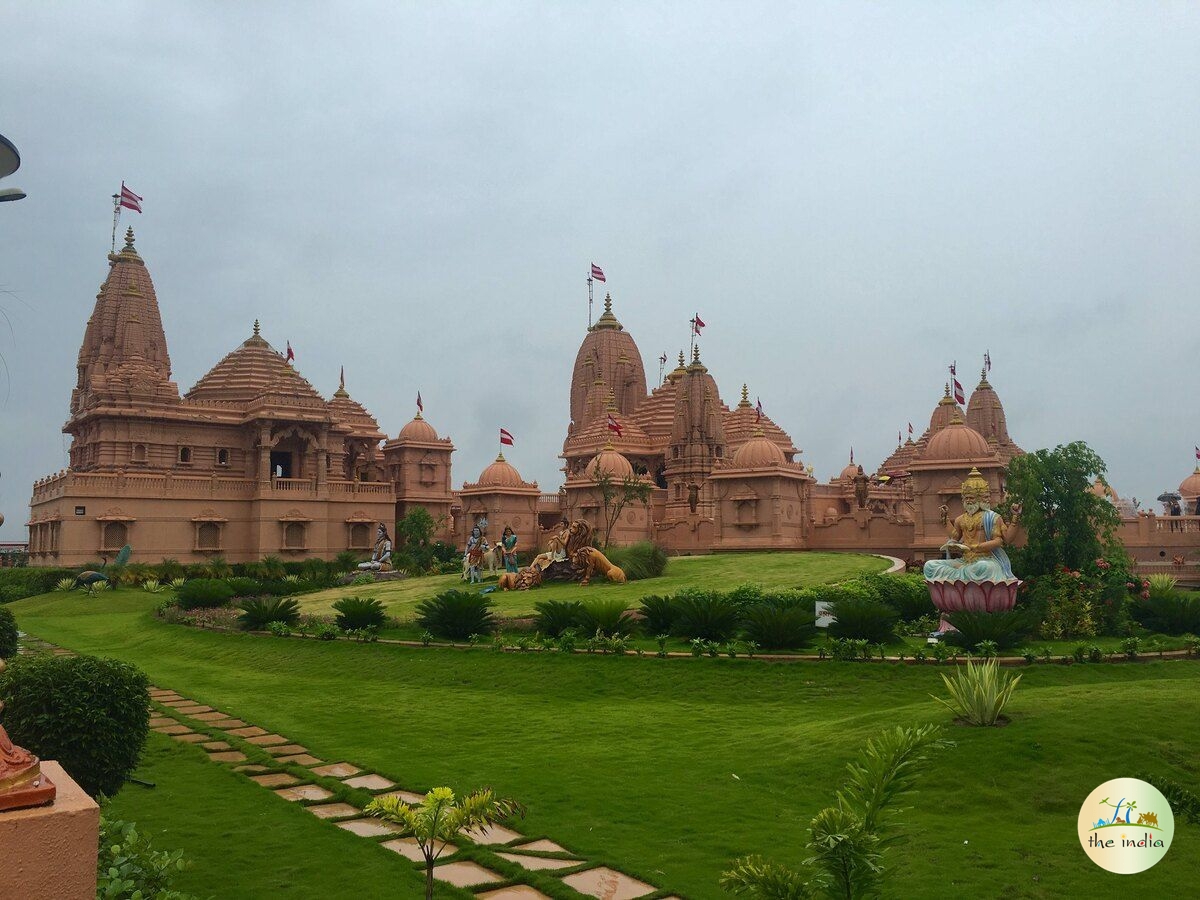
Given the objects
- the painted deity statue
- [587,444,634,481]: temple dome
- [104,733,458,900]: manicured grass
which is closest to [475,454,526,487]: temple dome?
[587,444,634,481]: temple dome

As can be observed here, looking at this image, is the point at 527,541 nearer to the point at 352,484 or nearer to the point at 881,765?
the point at 352,484

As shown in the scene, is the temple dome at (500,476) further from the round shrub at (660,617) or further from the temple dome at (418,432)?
the round shrub at (660,617)

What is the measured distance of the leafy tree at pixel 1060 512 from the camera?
2084 cm

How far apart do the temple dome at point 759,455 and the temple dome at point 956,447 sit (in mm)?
5799

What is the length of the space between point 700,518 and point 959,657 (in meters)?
25.3

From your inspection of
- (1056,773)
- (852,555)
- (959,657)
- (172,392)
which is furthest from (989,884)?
(172,392)

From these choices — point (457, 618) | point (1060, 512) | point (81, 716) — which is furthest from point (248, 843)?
point (1060, 512)

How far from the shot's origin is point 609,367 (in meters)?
Answer: 66.3

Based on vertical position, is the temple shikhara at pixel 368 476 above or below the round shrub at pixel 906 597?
above

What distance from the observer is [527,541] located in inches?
1832

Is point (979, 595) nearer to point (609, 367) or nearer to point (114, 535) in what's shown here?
point (114, 535)

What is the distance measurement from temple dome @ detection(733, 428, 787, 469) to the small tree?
168 inches

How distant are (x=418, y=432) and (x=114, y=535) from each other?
1745cm

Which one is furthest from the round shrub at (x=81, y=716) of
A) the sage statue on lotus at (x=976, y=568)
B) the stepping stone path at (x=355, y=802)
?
the sage statue on lotus at (x=976, y=568)
